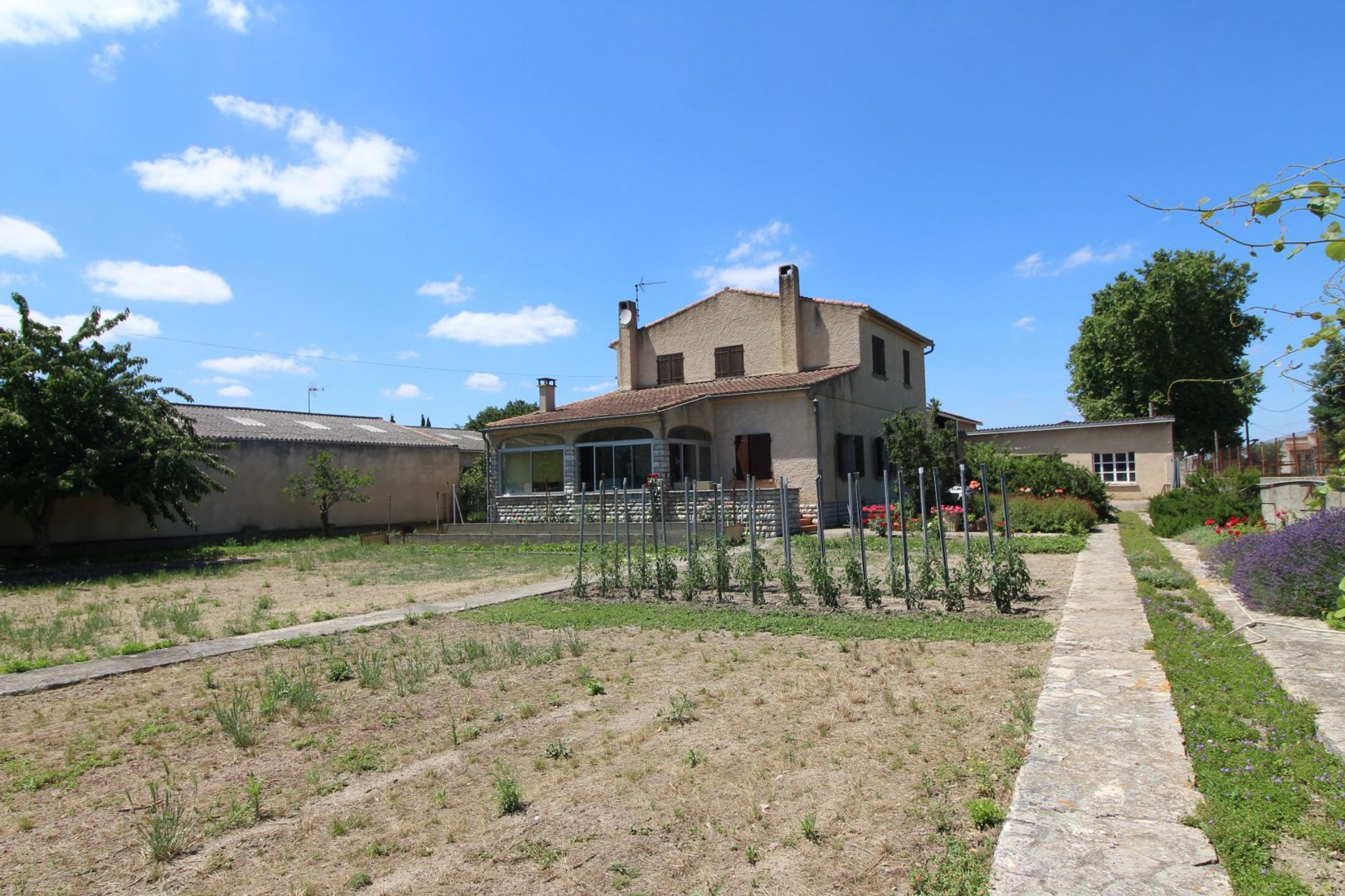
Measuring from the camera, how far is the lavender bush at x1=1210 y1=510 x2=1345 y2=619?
6785 mm

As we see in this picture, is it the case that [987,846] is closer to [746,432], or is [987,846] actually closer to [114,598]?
[114,598]

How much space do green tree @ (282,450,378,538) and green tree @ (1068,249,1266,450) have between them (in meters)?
32.7

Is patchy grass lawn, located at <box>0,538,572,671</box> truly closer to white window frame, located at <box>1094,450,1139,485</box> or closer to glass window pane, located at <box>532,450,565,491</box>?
glass window pane, located at <box>532,450,565,491</box>

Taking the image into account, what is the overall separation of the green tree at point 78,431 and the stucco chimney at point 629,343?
1397 cm

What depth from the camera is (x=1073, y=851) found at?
296cm

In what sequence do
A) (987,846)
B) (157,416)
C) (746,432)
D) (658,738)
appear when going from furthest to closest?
(746,432)
(157,416)
(658,738)
(987,846)

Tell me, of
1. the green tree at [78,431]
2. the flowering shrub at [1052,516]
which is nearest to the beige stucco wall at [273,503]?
the green tree at [78,431]

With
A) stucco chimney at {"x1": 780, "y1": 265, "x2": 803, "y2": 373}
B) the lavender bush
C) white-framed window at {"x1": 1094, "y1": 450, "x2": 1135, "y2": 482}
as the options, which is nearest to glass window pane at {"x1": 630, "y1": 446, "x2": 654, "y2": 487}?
stucco chimney at {"x1": 780, "y1": 265, "x2": 803, "y2": 373}

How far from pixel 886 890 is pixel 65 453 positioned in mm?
18764

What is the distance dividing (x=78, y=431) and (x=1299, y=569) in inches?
810

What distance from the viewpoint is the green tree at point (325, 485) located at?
78.8ft

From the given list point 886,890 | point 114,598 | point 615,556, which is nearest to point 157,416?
point 114,598

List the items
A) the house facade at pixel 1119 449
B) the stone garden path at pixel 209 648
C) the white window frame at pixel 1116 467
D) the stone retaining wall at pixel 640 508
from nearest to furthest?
1. the stone garden path at pixel 209 648
2. the stone retaining wall at pixel 640 508
3. the house facade at pixel 1119 449
4. the white window frame at pixel 1116 467

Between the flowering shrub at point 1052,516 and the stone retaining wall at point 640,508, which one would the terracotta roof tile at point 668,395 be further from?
the flowering shrub at point 1052,516
